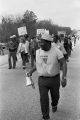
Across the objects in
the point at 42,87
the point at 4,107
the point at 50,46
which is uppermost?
the point at 50,46

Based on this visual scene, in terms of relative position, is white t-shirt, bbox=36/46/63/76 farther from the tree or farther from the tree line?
the tree

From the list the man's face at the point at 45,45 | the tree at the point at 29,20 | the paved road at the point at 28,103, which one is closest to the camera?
the man's face at the point at 45,45

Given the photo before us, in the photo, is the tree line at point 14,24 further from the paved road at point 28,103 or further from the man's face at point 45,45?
the man's face at point 45,45

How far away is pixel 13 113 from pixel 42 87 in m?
0.99

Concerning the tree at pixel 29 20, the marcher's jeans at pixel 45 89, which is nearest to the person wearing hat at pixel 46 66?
the marcher's jeans at pixel 45 89

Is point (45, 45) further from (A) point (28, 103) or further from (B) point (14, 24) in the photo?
(B) point (14, 24)

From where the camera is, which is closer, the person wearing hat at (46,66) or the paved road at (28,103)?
the person wearing hat at (46,66)

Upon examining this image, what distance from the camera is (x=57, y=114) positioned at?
5.89 meters

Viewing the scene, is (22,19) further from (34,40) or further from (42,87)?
(42,87)

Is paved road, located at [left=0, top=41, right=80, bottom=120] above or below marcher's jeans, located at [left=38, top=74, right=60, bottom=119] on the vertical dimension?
below

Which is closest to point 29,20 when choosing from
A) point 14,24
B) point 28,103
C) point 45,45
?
point 14,24

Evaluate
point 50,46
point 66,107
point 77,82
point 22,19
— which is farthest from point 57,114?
point 22,19

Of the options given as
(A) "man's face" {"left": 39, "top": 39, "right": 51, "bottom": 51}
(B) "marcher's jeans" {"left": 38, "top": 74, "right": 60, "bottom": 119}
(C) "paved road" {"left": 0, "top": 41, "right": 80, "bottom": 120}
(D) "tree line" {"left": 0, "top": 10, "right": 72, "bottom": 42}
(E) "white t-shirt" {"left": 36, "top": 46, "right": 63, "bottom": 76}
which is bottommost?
(D) "tree line" {"left": 0, "top": 10, "right": 72, "bottom": 42}

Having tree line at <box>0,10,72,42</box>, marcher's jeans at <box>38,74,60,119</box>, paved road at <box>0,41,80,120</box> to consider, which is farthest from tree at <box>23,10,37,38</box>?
marcher's jeans at <box>38,74,60,119</box>
